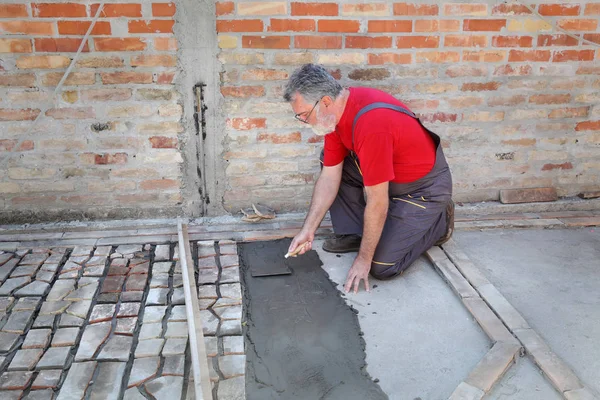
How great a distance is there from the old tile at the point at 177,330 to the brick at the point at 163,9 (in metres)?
2.07

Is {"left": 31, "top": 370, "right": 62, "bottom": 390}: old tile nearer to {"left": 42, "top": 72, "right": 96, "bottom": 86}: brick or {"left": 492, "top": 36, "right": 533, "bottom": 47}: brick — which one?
{"left": 42, "top": 72, "right": 96, "bottom": 86}: brick

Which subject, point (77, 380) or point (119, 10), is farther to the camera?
point (119, 10)

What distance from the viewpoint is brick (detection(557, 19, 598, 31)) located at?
420 cm

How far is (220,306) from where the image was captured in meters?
3.29

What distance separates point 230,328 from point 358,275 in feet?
2.84

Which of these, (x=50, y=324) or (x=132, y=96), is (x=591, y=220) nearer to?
(x=132, y=96)

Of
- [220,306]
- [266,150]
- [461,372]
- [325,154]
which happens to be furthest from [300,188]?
[461,372]

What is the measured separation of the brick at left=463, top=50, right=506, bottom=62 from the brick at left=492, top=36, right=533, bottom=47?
6cm

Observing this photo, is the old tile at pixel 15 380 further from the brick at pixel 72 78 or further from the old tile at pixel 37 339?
the brick at pixel 72 78

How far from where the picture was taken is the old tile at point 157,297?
333 cm

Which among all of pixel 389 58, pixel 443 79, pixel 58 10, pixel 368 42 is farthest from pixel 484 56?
pixel 58 10

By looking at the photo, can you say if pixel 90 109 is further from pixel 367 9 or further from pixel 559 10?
pixel 559 10

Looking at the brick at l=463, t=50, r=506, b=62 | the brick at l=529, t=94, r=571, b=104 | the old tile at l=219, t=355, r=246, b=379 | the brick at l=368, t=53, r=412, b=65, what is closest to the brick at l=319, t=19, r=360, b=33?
the brick at l=368, t=53, r=412, b=65

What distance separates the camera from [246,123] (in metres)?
4.14
